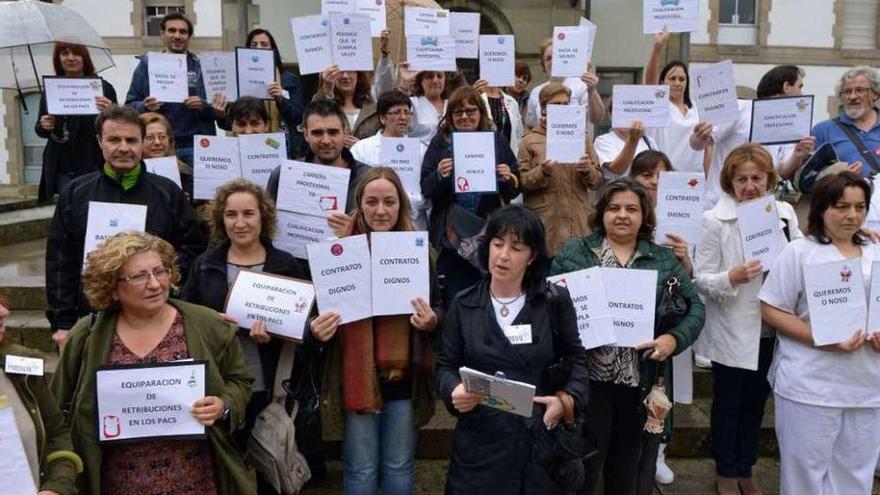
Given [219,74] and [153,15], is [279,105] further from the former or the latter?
[153,15]

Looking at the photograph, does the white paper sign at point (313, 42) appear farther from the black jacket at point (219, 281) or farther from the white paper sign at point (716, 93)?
the white paper sign at point (716, 93)

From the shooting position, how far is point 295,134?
Answer: 527cm

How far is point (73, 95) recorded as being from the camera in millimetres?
5148

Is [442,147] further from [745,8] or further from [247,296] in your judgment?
[745,8]

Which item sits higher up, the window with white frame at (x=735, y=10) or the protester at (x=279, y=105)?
the window with white frame at (x=735, y=10)

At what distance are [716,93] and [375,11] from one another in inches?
109

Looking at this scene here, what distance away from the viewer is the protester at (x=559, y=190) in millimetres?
4645

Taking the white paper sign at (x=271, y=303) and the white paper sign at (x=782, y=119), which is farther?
the white paper sign at (x=782, y=119)

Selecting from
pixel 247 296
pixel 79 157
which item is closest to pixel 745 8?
pixel 79 157

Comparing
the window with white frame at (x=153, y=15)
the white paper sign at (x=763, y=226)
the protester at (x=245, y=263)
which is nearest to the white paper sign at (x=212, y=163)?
the protester at (x=245, y=263)

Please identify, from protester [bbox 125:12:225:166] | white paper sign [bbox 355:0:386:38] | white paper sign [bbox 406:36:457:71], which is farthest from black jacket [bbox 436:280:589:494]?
white paper sign [bbox 355:0:386:38]

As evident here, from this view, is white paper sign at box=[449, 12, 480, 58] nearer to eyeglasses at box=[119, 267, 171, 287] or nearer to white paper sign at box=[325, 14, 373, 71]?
white paper sign at box=[325, 14, 373, 71]

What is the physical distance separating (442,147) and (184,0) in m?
15.6

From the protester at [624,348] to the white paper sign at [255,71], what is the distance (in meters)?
2.86
